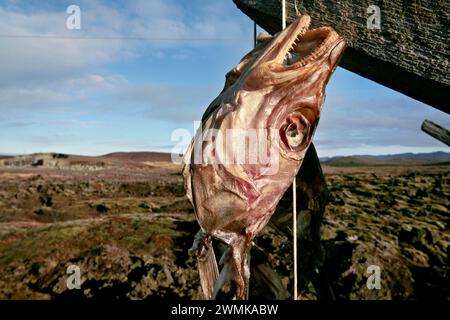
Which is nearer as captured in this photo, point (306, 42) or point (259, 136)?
point (259, 136)

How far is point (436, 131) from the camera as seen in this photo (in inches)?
150

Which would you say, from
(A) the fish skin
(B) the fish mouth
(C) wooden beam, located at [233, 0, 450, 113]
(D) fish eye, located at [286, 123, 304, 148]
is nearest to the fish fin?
(A) the fish skin

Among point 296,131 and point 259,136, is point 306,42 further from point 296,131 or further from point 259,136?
point 259,136

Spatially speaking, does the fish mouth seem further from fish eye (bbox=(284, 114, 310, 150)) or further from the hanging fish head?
fish eye (bbox=(284, 114, 310, 150))

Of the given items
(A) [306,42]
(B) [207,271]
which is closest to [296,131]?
(A) [306,42]

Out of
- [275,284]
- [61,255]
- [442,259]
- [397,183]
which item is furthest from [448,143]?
[397,183]

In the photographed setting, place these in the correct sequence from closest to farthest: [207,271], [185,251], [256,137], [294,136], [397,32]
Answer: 1. [256,137]
2. [294,136]
3. [207,271]
4. [397,32]
5. [185,251]

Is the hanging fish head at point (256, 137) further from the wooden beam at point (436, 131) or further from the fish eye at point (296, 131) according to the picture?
the wooden beam at point (436, 131)

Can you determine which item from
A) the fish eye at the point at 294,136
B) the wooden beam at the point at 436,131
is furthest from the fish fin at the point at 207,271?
the wooden beam at the point at 436,131

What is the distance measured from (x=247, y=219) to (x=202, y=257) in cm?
39

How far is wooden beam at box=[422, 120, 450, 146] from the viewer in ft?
12.4

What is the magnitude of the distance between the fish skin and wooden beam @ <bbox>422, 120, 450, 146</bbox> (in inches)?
81.5

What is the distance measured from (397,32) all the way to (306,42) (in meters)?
0.81

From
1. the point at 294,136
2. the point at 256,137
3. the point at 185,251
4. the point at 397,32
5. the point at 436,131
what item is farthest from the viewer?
the point at 185,251
